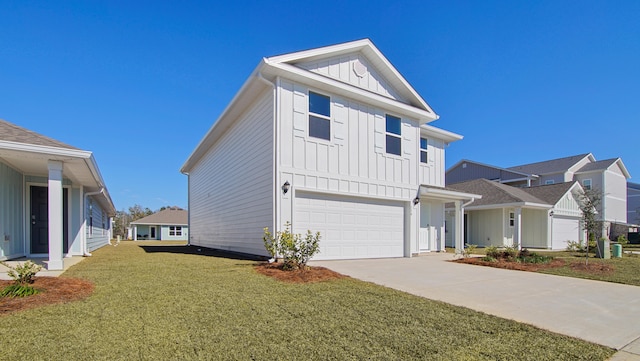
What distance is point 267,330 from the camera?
351 centimetres

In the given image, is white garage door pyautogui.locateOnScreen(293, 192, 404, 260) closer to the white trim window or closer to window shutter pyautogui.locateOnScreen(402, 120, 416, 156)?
window shutter pyautogui.locateOnScreen(402, 120, 416, 156)

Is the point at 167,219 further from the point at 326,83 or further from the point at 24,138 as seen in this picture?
the point at 326,83

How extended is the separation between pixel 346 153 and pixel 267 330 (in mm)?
7529

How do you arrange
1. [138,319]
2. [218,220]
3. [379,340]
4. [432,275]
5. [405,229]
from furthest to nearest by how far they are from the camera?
[218,220], [405,229], [432,275], [138,319], [379,340]

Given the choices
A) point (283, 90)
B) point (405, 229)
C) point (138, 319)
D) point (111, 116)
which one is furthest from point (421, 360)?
point (111, 116)

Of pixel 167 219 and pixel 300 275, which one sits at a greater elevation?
pixel 300 275

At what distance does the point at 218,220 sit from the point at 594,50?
53.2 ft

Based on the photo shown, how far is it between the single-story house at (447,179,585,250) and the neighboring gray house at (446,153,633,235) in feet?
29.3

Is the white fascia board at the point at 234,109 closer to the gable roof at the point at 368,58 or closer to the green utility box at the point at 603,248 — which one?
the gable roof at the point at 368,58

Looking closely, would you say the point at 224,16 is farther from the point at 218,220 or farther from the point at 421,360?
the point at 421,360

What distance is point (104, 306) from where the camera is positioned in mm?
4324

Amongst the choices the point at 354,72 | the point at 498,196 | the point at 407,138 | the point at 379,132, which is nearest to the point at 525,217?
the point at 498,196

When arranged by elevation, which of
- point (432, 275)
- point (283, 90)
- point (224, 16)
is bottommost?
point (432, 275)

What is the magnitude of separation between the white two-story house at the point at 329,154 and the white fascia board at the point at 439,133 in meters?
0.18
